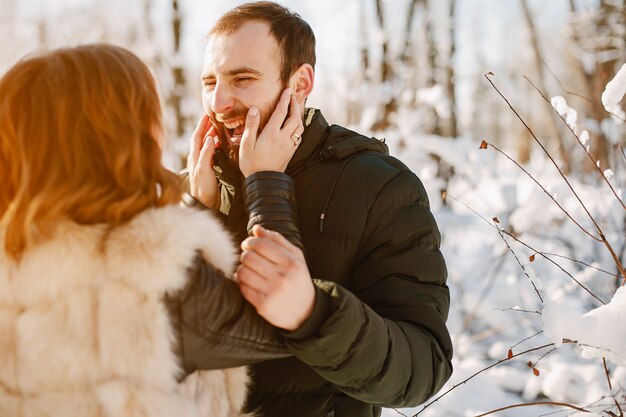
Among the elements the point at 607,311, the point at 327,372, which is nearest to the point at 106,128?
the point at 327,372

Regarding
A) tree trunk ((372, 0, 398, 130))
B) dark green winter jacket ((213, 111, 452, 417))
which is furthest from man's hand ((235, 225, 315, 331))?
tree trunk ((372, 0, 398, 130))

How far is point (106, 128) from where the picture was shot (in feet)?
4.56

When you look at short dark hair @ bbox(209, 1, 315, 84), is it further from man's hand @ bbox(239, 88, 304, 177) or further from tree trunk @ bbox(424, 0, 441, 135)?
tree trunk @ bbox(424, 0, 441, 135)

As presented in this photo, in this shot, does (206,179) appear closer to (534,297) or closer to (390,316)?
(390,316)

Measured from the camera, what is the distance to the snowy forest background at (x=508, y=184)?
2.26m

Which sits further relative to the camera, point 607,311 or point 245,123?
point 245,123

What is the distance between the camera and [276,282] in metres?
Result: 1.43

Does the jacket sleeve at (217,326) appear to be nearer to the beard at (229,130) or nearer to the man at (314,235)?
the man at (314,235)

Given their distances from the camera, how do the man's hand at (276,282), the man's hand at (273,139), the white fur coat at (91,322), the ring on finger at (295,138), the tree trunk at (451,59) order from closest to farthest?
the white fur coat at (91,322), the man's hand at (276,282), the man's hand at (273,139), the ring on finger at (295,138), the tree trunk at (451,59)

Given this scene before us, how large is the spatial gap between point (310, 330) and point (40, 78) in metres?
0.87

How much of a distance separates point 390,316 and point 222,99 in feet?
3.15

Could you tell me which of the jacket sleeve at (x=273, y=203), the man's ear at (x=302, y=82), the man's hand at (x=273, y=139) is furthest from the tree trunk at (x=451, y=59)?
the jacket sleeve at (x=273, y=203)

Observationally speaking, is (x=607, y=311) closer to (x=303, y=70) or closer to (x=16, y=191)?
(x=303, y=70)

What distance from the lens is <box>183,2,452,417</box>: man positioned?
4.95 ft
